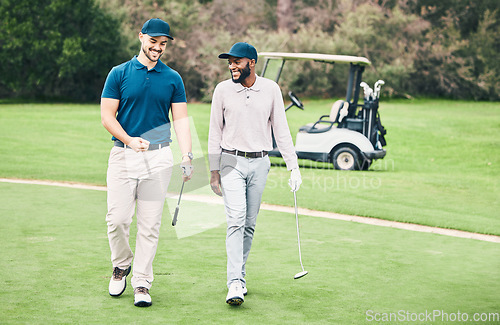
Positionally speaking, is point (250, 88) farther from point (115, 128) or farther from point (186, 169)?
point (115, 128)

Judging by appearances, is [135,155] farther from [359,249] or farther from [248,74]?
[359,249]

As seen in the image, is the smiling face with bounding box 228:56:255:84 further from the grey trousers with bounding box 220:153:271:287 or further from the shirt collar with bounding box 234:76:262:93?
the grey trousers with bounding box 220:153:271:287

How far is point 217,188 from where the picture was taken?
5055 millimetres

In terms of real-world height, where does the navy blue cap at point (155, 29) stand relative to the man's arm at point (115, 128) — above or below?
above

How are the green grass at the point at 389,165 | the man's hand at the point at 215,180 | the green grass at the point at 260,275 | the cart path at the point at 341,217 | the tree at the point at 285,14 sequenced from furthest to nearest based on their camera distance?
the tree at the point at 285,14, the green grass at the point at 389,165, the cart path at the point at 341,217, the man's hand at the point at 215,180, the green grass at the point at 260,275

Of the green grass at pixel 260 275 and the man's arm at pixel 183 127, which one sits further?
the man's arm at pixel 183 127

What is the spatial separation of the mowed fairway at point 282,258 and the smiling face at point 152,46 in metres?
1.70

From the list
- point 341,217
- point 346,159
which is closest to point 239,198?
point 341,217

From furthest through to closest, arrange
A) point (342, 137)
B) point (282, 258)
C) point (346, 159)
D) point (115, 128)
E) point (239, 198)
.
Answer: point (346, 159)
point (342, 137)
point (282, 258)
point (239, 198)
point (115, 128)

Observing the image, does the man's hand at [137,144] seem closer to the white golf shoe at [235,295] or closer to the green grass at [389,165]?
the white golf shoe at [235,295]

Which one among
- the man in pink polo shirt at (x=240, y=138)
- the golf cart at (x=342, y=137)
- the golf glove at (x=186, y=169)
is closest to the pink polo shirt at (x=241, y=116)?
the man in pink polo shirt at (x=240, y=138)

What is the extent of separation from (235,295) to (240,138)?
1119 mm

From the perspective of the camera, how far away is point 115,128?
464 centimetres

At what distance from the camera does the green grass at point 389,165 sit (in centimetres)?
1047
